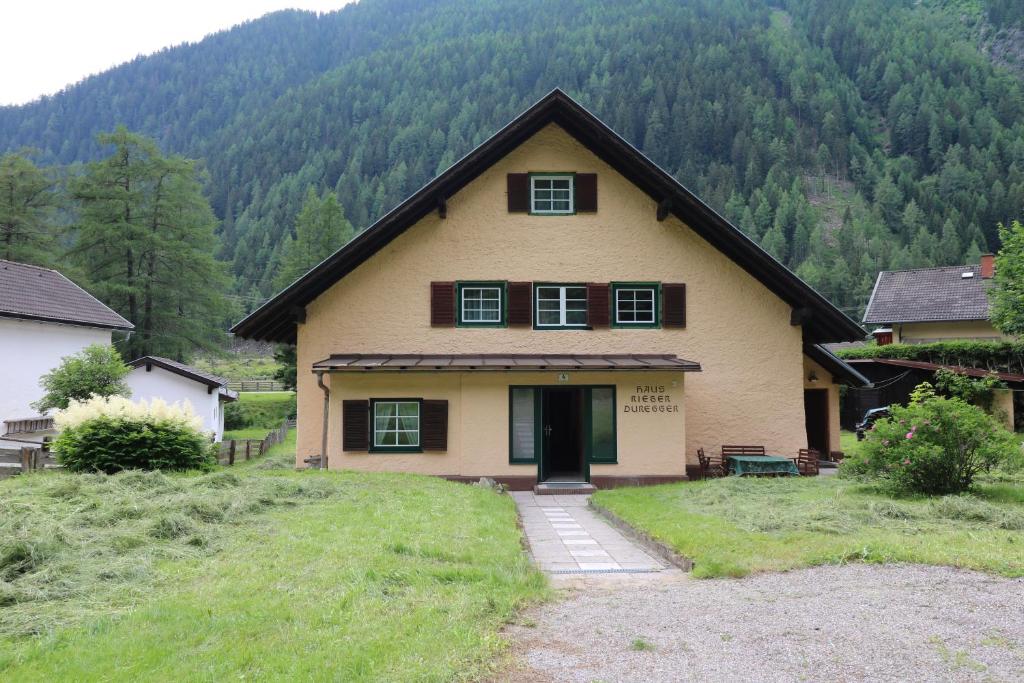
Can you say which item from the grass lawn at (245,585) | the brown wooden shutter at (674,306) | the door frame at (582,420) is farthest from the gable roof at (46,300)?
the brown wooden shutter at (674,306)

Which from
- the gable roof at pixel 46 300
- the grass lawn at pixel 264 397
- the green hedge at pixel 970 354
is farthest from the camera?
the grass lawn at pixel 264 397

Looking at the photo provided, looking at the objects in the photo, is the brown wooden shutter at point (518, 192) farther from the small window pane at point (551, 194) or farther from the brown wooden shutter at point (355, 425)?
the brown wooden shutter at point (355, 425)

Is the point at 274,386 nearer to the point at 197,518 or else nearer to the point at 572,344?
the point at 572,344

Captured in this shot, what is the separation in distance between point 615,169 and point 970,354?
877 inches

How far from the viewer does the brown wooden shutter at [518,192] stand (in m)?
18.5

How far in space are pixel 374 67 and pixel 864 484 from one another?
18065 cm

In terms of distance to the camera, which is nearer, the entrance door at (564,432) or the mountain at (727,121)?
the entrance door at (564,432)

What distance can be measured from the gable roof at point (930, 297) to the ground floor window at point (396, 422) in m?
35.0

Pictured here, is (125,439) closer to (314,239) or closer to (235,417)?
(235,417)

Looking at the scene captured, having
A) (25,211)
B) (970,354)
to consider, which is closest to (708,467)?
(970,354)

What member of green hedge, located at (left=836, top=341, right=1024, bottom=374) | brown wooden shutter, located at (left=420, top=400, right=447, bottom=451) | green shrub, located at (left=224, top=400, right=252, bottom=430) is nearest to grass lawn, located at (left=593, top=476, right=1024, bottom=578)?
brown wooden shutter, located at (left=420, top=400, right=447, bottom=451)

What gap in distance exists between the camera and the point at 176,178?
1737 inches

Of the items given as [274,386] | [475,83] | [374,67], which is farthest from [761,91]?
[274,386]

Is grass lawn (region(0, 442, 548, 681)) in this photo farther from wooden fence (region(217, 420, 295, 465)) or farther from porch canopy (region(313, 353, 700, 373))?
wooden fence (region(217, 420, 295, 465))
